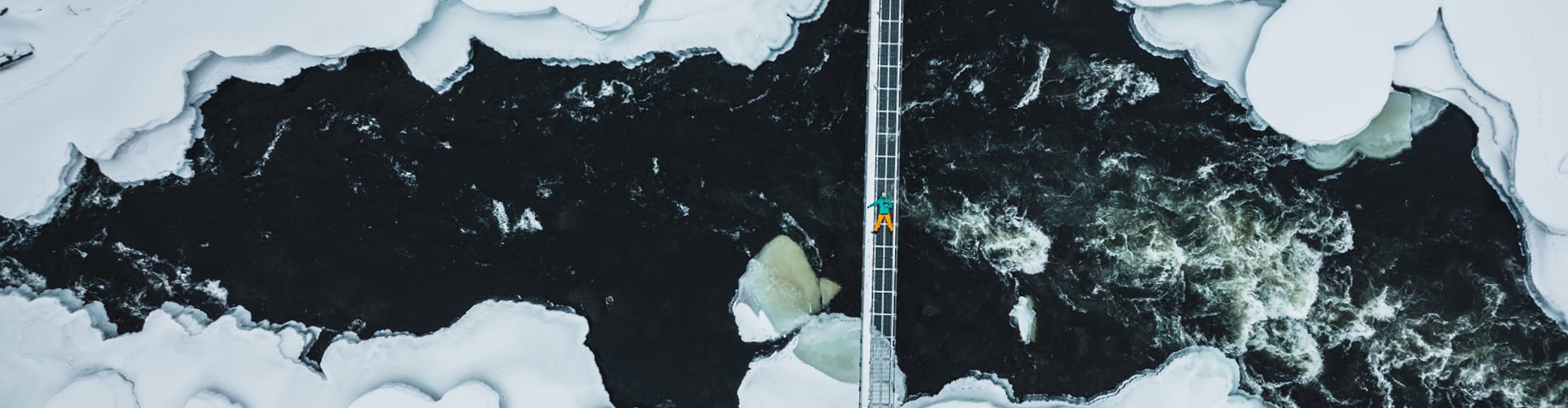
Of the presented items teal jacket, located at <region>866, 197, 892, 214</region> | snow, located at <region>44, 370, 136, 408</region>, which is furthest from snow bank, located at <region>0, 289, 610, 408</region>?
teal jacket, located at <region>866, 197, 892, 214</region>

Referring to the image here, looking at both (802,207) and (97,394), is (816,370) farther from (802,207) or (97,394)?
(97,394)

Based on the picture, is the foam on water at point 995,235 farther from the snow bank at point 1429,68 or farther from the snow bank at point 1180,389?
the snow bank at point 1429,68

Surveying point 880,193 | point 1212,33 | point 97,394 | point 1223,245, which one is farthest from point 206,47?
point 1223,245

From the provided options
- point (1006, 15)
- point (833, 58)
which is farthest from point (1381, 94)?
point (833, 58)

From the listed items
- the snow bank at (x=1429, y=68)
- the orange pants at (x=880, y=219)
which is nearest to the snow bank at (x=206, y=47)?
the orange pants at (x=880, y=219)

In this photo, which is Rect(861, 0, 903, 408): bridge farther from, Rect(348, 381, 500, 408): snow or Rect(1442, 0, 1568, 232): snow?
Rect(1442, 0, 1568, 232): snow
